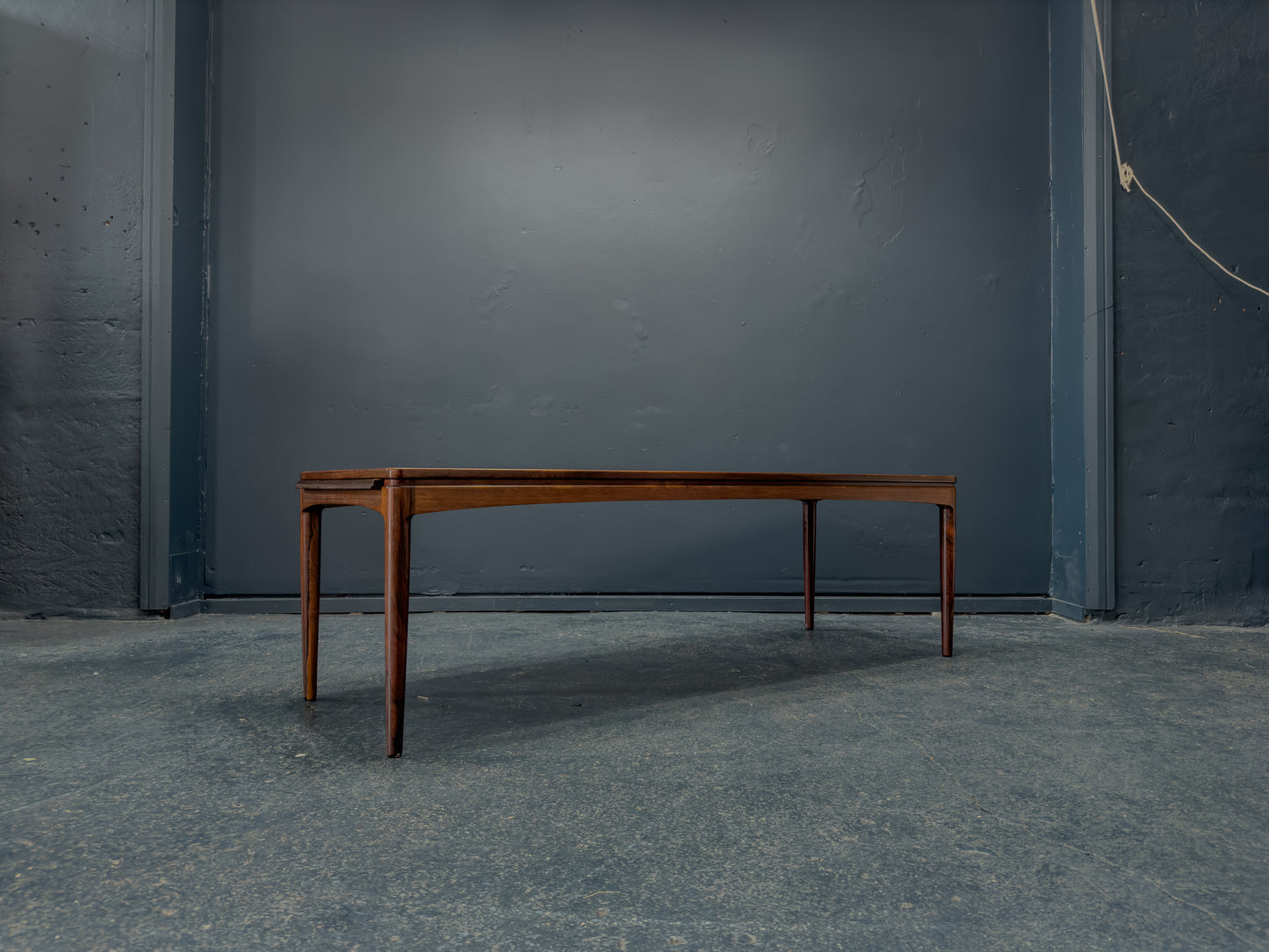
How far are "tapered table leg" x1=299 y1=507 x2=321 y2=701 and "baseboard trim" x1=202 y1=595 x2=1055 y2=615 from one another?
3.80 feet

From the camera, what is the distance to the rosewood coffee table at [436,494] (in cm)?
124

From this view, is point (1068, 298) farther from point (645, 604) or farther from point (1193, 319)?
point (645, 604)

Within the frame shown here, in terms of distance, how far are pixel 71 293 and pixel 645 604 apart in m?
2.46

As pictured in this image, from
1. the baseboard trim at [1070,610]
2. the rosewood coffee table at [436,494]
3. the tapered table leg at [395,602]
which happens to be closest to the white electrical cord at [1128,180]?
the baseboard trim at [1070,610]

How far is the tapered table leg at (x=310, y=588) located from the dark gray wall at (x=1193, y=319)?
2.71 m

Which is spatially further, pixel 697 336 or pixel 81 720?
pixel 697 336

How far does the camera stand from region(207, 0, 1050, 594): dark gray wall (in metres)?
2.80

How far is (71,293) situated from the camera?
2.65 meters

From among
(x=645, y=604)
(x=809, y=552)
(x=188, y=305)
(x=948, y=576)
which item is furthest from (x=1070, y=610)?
(x=188, y=305)

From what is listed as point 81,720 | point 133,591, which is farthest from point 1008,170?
point 133,591

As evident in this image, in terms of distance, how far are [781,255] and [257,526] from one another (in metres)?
2.33

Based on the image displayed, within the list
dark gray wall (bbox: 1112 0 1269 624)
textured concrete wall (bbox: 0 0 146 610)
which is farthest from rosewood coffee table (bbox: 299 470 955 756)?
textured concrete wall (bbox: 0 0 146 610)

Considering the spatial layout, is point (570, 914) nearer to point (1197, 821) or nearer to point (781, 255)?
point (1197, 821)

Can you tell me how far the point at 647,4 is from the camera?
2846 millimetres
